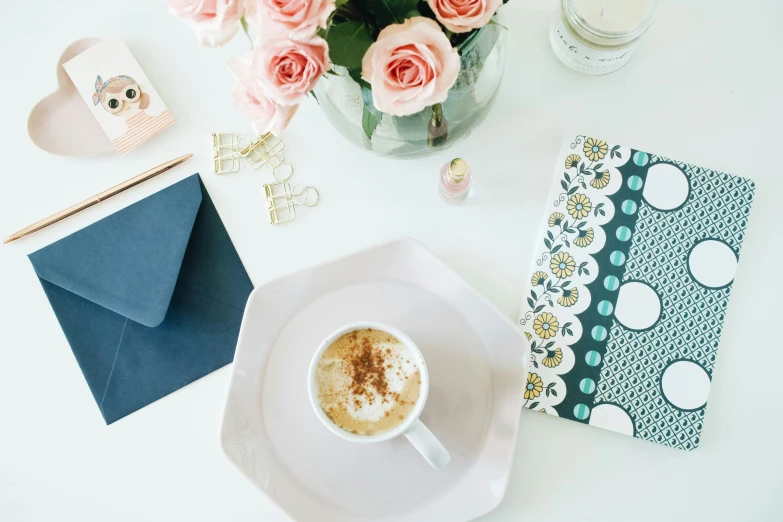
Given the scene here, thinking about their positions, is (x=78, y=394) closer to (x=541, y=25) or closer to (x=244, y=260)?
(x=244, y=260)

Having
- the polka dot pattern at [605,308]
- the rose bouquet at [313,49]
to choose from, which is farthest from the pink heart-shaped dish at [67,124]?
the polka dot pattern at [605,308]

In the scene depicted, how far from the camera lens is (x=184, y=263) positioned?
80 cm

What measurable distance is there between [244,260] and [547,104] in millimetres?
481

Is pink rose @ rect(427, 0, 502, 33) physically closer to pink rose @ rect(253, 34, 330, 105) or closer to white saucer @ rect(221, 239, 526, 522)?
pink rose @ rect(253, 34, 330, 105)

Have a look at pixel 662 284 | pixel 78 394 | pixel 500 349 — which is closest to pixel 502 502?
pixel 500 349

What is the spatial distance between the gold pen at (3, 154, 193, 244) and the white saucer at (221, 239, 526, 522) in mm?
240

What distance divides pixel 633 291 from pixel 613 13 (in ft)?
1.17

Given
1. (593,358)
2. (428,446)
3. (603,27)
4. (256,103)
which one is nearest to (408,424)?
(428,446)

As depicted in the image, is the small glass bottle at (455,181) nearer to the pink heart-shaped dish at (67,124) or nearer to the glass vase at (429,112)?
the glass vase at (429,112)

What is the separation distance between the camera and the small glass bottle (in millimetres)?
671

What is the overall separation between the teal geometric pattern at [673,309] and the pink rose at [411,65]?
45cm

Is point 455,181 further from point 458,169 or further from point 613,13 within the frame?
point 613,13

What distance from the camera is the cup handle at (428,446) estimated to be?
63 cm

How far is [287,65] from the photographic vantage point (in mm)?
422
